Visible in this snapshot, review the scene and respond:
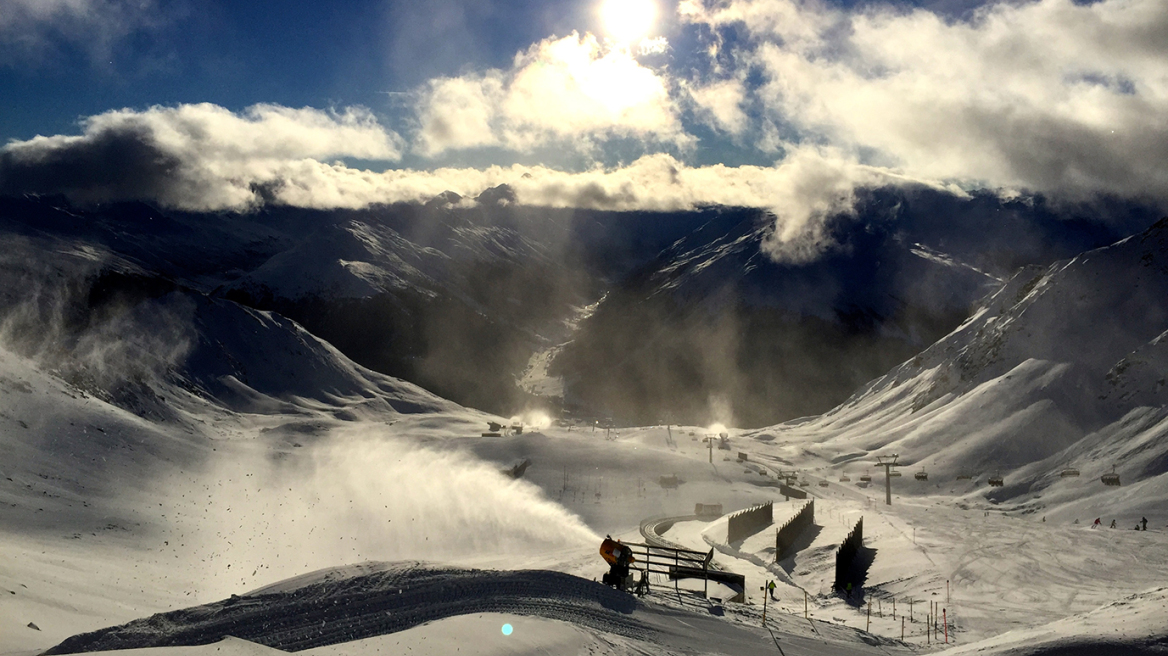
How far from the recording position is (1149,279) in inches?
3917

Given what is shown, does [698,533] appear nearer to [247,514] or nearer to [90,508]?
[247,514]

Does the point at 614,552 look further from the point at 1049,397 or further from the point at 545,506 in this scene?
the point at 1049,397

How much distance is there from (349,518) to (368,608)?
97.8 ft

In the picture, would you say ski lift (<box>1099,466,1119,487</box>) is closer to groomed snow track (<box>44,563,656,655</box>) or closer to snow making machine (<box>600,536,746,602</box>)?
snow making machine (<box>600,536,746,602</box>)

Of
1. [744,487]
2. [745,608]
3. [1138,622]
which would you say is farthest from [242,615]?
[744,487]

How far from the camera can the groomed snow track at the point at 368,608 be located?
63.9 ft

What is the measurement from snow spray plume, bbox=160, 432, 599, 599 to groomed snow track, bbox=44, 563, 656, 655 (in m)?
11.3

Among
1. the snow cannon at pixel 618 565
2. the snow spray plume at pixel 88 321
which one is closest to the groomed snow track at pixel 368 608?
the snow cannon at pixel 618 565

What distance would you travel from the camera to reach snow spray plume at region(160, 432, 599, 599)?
3916 cm

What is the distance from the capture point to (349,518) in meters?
49.8

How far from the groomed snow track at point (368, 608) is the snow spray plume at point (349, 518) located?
446 inches

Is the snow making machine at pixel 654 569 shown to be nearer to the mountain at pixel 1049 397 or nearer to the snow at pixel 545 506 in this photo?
the snow at pixel 545 506

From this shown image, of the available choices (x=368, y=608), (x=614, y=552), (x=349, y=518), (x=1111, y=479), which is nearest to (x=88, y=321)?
(x=349, y=518)

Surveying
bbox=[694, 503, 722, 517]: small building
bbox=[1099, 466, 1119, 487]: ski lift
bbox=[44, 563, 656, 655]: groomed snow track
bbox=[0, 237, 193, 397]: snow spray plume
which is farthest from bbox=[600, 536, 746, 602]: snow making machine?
bbox=[0, 237, 193, 397]: snow spray plume
